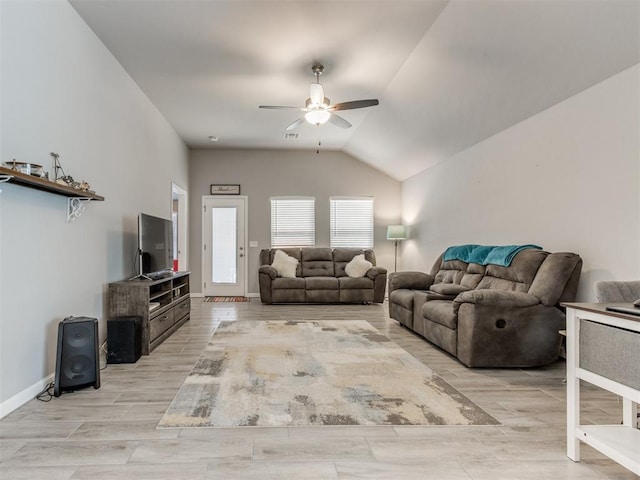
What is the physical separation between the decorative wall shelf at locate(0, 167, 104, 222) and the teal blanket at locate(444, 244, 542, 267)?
3.79 meters

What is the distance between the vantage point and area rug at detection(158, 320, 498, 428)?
2.29 meters

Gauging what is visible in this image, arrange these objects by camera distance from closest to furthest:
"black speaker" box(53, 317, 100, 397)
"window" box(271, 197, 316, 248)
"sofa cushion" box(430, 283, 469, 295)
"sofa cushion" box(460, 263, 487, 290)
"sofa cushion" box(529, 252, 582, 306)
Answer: "black speaker" box(53, 317, 100, 397) → "sofa cushion" box(529, 252, 582, 306) → "sofa cushion" box(430, 283, 469, 295) → "sofa cushion" box(460, 263, 487, 290) → "window" box(271, 197, 316, 248)

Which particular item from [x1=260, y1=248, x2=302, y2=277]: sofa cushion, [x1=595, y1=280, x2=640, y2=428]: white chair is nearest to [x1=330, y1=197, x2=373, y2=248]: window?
[x1=260, y1=248, x2=302, y2=277]: sofa cushion

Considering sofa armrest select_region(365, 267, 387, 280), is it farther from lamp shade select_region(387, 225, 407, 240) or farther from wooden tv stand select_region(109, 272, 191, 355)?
wooden tv stand select_region(109, 272, 191, 355)

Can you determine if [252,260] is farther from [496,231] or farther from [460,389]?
[460,389]

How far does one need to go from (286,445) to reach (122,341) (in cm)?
215

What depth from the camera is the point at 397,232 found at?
24.1 ft

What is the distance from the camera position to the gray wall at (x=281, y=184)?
778 centimetres

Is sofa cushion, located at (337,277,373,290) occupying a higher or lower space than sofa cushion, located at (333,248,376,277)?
lower

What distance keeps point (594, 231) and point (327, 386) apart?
250 centimetres

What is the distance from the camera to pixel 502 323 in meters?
3.24

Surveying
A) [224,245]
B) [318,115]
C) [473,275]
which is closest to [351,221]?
[224,245]

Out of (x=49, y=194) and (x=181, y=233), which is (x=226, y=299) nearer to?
(x=181, y=233)

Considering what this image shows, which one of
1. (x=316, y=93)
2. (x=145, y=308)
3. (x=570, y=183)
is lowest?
(x=145, y=308)
